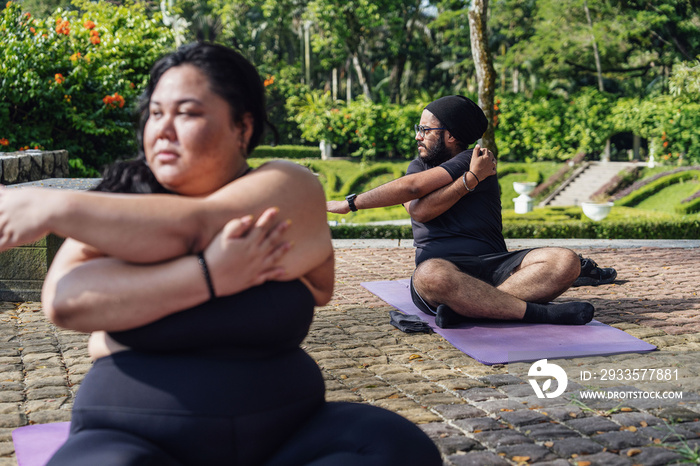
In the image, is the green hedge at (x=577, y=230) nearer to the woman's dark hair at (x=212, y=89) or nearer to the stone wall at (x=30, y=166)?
the stone wall at (x=30, y=166)

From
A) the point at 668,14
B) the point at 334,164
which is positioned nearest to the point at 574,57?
the point at 668,14

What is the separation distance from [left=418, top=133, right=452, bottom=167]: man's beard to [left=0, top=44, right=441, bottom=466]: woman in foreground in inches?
132

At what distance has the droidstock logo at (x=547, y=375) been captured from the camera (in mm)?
3639

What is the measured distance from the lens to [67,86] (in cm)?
1181

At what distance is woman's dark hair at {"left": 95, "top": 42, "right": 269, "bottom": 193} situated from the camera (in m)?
1.87

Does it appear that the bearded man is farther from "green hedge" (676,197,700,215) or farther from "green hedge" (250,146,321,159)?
"green hedge" (250,146,321,159)

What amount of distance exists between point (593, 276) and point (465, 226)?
93.7 inches

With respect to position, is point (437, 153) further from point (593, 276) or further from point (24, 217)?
point (24, 217)

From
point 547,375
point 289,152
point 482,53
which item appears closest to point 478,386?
point 547,375

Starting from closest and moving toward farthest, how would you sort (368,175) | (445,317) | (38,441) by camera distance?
(38,441), (445,317), (368,175)

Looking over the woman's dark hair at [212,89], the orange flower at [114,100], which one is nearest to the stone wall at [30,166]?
the orange flower at [114,100]

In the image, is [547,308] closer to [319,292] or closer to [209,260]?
[319,292]

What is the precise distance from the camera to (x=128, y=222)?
1.66 metres

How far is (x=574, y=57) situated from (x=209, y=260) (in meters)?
36.9
